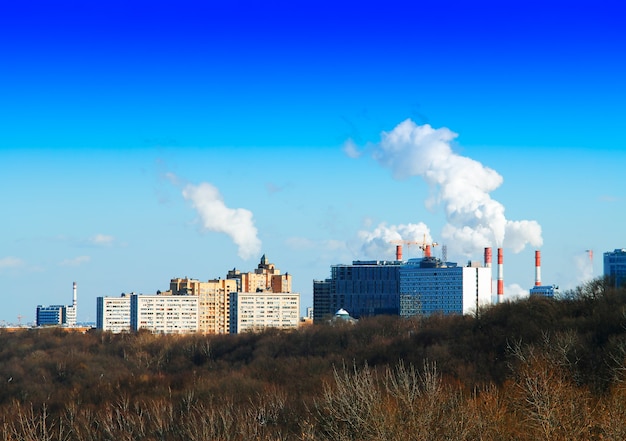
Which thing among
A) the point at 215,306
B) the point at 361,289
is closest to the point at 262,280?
the point at 215,306

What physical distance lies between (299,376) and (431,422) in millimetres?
35206

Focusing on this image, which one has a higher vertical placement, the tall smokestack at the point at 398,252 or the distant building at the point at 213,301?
the tall smokestack at the point at 398,252

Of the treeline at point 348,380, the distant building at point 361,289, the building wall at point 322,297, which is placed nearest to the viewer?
the treeline at point 348,380

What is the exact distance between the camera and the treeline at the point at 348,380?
2778 cm

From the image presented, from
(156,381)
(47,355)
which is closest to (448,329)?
(156,381)

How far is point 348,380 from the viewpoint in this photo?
33906 millimetres

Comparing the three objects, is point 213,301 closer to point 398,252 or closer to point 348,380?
point 398,252

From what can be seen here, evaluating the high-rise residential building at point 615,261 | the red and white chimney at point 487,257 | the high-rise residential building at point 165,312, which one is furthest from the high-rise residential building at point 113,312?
the high-rise residential building at point 615,261

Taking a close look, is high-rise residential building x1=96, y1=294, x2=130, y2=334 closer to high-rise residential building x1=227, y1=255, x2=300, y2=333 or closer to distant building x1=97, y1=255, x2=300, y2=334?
distant building x1=97, y1=255, x2=300, y2=334

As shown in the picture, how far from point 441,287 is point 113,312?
165 ft

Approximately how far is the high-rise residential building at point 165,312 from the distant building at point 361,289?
16.9m

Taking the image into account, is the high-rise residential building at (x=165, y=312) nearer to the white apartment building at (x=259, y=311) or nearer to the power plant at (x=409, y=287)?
the white apartment building at (x=259, y=311)

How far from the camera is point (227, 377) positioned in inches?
2534

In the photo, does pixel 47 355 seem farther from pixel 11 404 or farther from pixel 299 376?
pixel 299 376
